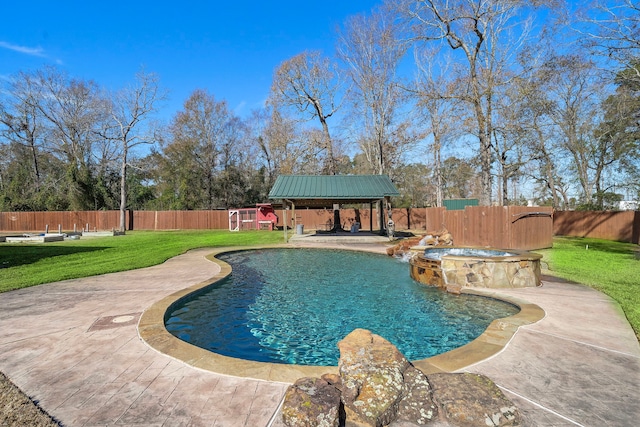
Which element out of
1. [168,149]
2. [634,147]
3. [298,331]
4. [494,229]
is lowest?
[298,331]

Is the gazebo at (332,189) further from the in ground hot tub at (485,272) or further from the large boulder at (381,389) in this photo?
the large boulder at (381,389)

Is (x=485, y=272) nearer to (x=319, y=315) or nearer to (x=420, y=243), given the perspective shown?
(x=319, y=315)

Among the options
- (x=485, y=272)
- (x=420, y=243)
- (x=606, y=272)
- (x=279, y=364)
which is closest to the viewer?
(x=279, y=364)

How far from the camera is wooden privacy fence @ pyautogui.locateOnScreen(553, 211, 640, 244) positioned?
54.1 ft

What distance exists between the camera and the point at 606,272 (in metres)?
8.37

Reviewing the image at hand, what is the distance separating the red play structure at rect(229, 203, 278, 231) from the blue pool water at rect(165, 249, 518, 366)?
18.7 meters

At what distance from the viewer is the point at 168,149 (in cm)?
3241

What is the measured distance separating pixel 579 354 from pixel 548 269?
637 cm

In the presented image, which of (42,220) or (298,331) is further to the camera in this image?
(42,220)

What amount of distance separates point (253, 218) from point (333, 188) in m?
11.6

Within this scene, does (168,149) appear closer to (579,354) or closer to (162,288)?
(162,288)

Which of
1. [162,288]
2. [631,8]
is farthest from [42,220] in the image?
[631,8]

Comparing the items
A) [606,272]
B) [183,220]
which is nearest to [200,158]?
[183,220]

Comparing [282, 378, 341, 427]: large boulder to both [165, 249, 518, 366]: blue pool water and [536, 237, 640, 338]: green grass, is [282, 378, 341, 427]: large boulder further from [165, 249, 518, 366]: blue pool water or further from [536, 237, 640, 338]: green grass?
[536, 237, 640, 338]: green grass
